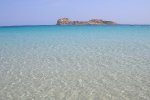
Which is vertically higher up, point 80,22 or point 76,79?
point 76,79

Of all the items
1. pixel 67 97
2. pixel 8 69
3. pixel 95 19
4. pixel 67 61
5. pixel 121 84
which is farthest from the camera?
pixel 95 19

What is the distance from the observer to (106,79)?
20.7ft

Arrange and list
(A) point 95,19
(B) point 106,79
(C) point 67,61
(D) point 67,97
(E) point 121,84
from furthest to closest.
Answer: (A) point 95,19, (C) point 67,61, (B) point 106,79, (E) point 121,84, (D) point 67,97

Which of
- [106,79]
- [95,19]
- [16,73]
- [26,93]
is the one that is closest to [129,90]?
[106,79]

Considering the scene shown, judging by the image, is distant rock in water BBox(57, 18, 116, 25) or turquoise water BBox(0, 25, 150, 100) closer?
turquoise water BBox(0, 25, 150, 100)

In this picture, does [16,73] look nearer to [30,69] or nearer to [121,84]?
[30,69]

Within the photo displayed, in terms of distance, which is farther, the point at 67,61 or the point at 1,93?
the point at 67,61

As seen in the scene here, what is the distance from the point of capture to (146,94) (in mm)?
5062

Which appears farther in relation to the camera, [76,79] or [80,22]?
[80,22]

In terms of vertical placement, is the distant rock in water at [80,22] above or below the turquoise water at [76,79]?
below

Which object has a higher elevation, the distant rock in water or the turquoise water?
the turquoise water

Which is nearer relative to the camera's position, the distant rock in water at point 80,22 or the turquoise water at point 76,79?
the turquoise water at point 76,79

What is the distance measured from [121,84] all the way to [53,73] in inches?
92.3

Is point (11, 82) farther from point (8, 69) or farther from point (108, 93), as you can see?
point (108, 93)
